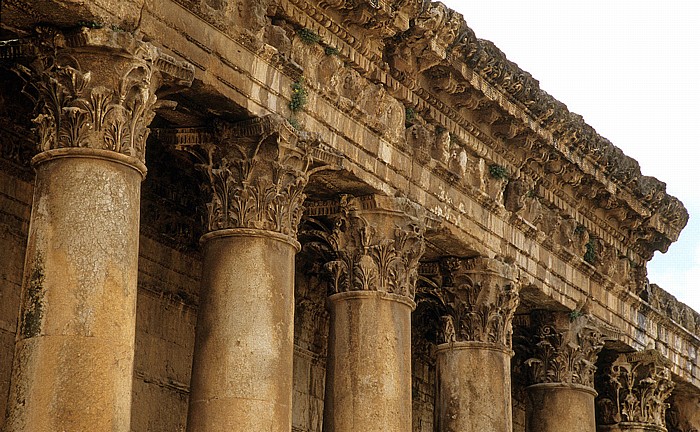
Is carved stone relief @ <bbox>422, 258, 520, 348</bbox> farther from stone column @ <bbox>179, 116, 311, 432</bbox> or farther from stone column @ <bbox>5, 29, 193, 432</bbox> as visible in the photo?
stone column @ <bbox>5, 29, 193, 432</bbox>

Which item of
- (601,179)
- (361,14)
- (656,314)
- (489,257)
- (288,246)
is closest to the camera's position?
(288,246)

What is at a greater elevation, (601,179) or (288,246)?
(601,179)

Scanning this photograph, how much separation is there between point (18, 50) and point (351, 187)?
6.20 meters

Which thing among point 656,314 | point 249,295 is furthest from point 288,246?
point 656,314

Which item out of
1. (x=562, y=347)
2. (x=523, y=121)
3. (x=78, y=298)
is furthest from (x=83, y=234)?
(x=562, y=347)

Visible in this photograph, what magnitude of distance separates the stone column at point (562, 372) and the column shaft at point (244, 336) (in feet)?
30.2

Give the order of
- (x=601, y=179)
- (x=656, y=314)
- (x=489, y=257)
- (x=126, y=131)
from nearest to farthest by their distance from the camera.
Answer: (x=126, y=131), (x=489, y=257), (x=601, y=179), (x=656, y=314)

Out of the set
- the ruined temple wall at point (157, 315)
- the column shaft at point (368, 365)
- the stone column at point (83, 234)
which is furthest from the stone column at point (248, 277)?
the ruined temple wall at point (157, 315)

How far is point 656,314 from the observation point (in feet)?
99.0

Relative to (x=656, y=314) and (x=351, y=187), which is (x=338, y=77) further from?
(x=656, y=314)

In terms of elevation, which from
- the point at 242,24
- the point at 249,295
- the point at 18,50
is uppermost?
the point at 242,24

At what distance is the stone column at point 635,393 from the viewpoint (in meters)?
29.0

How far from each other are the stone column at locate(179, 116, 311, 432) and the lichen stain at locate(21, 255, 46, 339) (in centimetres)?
333

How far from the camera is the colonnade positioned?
14438mm
